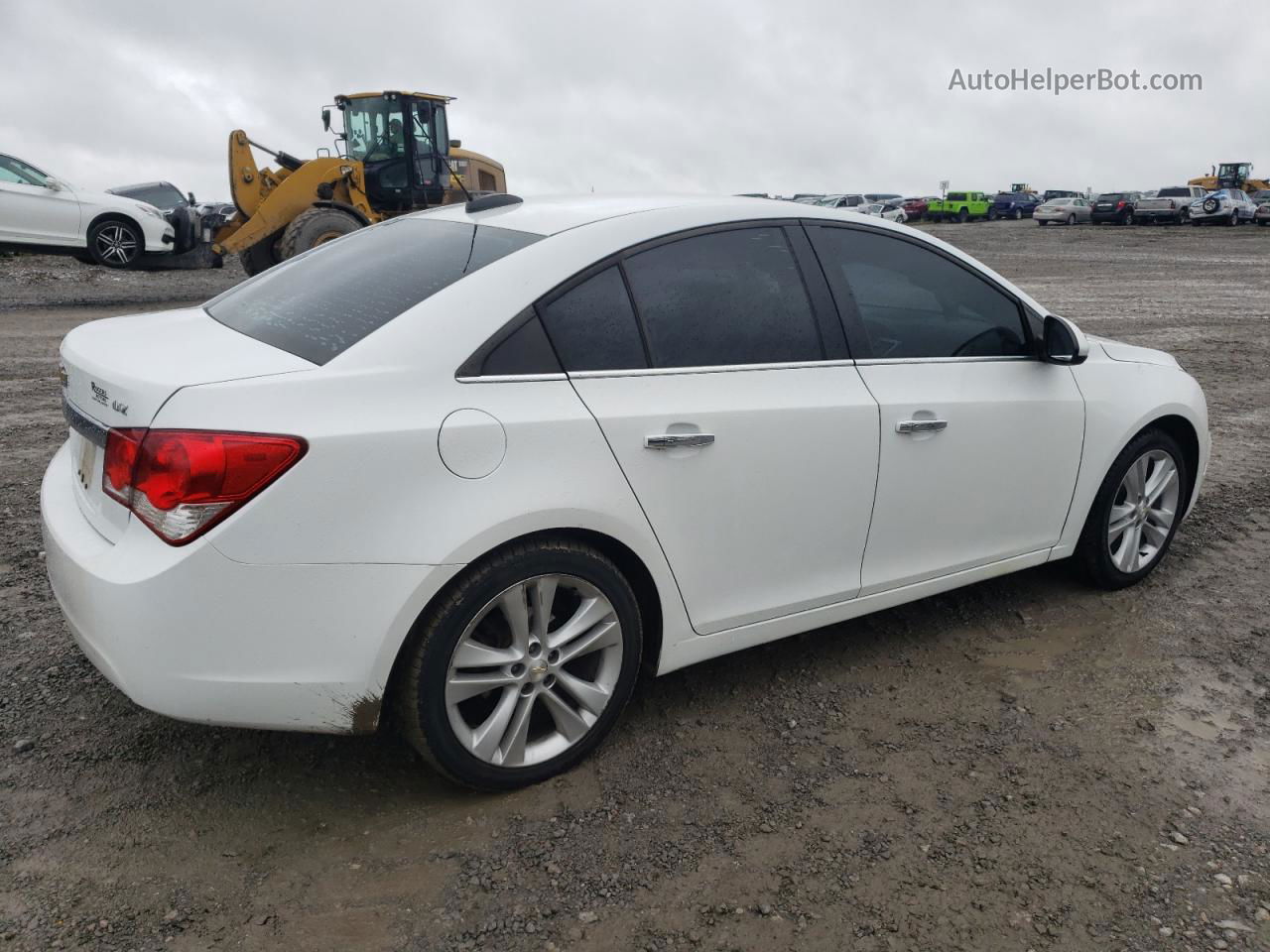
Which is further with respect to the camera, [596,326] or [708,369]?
[708,369]

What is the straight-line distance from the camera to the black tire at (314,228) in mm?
14250

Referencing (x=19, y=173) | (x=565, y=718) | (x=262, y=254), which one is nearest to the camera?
(x=565, y=718)

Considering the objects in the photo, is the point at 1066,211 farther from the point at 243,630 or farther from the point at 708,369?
the point at 243,630

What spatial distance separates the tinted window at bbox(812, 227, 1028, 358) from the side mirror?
9 cm

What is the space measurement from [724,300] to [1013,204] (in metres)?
55.7

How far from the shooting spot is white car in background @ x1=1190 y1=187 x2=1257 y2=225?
41188mm

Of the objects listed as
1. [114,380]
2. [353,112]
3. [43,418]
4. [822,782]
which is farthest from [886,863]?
[353,112]

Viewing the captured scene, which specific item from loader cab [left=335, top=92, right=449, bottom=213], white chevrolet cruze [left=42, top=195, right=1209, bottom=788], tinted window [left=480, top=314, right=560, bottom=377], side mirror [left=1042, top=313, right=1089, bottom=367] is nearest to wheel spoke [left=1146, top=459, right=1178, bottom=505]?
white chevrolet cruze [left=42, top=195, right=1209, bottom=788]

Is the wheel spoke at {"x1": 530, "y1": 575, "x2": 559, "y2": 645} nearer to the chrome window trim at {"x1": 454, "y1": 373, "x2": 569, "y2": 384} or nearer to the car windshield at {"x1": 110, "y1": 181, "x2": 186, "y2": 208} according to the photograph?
the chrome window trim at {"x1": 454, "y1": 373, "x2": 569, "y2": 384}

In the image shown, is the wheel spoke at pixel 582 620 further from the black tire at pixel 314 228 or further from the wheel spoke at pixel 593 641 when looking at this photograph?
the black tire at pixel 314 228

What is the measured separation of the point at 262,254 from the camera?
15742 millimetres

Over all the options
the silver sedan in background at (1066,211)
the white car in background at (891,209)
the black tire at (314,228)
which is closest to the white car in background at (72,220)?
the black tire at (314,228)

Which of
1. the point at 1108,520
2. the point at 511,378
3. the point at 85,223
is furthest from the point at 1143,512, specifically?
the point at 85,223

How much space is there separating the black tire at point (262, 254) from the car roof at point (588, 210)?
13149 millimetres
